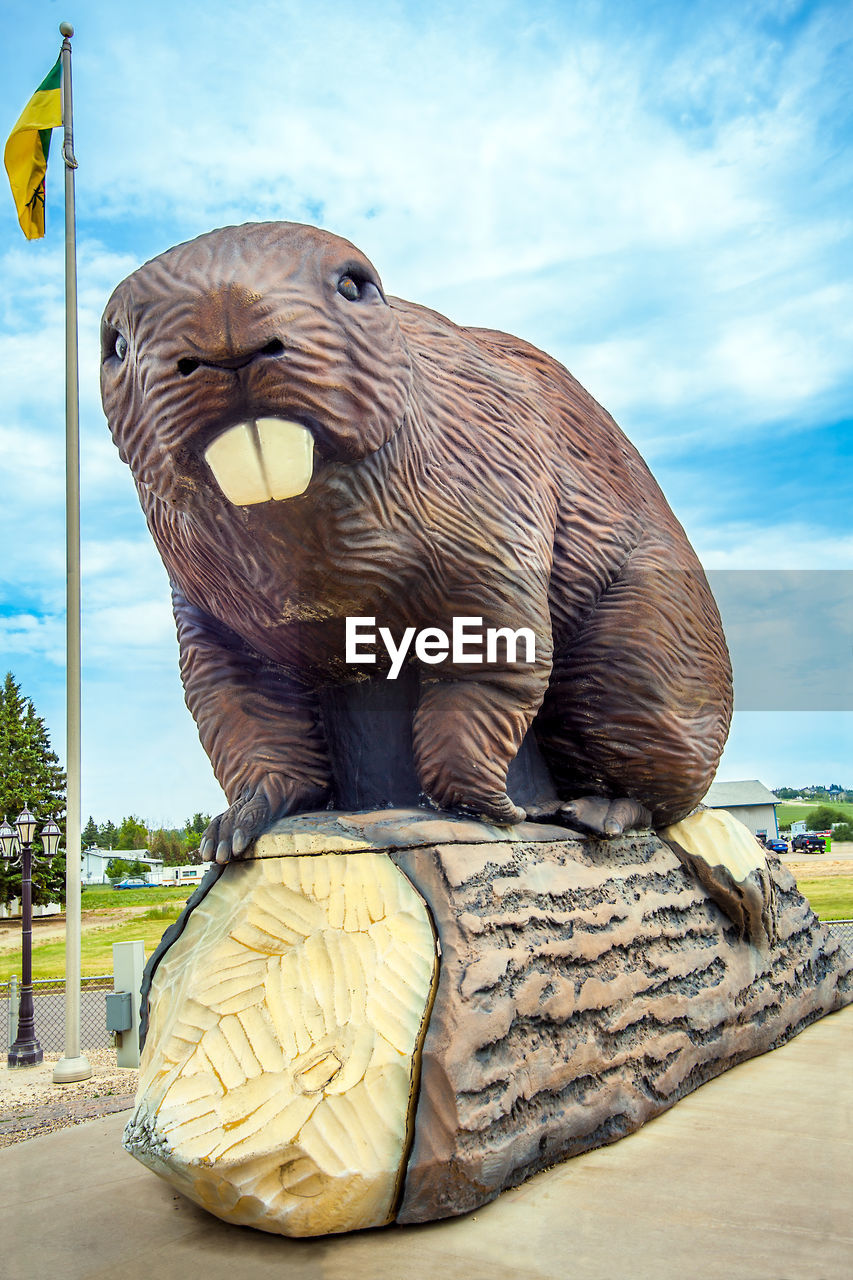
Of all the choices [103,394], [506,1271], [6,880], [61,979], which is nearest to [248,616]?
[103,394]

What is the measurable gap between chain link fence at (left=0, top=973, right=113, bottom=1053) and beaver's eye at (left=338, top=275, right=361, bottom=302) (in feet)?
35.1

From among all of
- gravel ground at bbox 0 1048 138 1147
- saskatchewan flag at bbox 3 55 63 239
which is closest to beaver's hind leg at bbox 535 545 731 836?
gravel ground at bbox 0 1048 138 1147

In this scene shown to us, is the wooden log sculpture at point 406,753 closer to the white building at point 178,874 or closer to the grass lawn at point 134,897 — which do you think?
the grass lawn at point 134,897

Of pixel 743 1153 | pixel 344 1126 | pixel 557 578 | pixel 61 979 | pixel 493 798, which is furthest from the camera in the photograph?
pixel 61 979

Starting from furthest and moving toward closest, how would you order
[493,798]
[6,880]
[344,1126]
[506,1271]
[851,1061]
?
[6,880]
[851,1061]
[493,798]
[344,1126]
[506,1271]

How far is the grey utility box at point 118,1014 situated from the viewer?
6.18 m

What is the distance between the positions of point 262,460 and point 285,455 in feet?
0.15

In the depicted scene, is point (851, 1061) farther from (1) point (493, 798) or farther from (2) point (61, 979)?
(2) point (61, 979)

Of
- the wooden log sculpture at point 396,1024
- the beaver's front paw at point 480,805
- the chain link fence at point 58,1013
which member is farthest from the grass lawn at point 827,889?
the beaver's front paw at point 480,805

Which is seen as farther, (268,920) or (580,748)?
(580,748)

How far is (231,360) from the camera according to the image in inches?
68.3

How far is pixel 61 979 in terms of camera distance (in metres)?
17.5

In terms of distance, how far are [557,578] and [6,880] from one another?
2363cm

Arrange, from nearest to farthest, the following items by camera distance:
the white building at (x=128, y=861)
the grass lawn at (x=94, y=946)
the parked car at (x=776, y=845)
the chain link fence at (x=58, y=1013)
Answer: the parked car at (x=776, y=845) → the chain link fence at (x=58, y=1013) → the grass lawn at (x=94, y=946) → the white building at (x=128, y=861)
